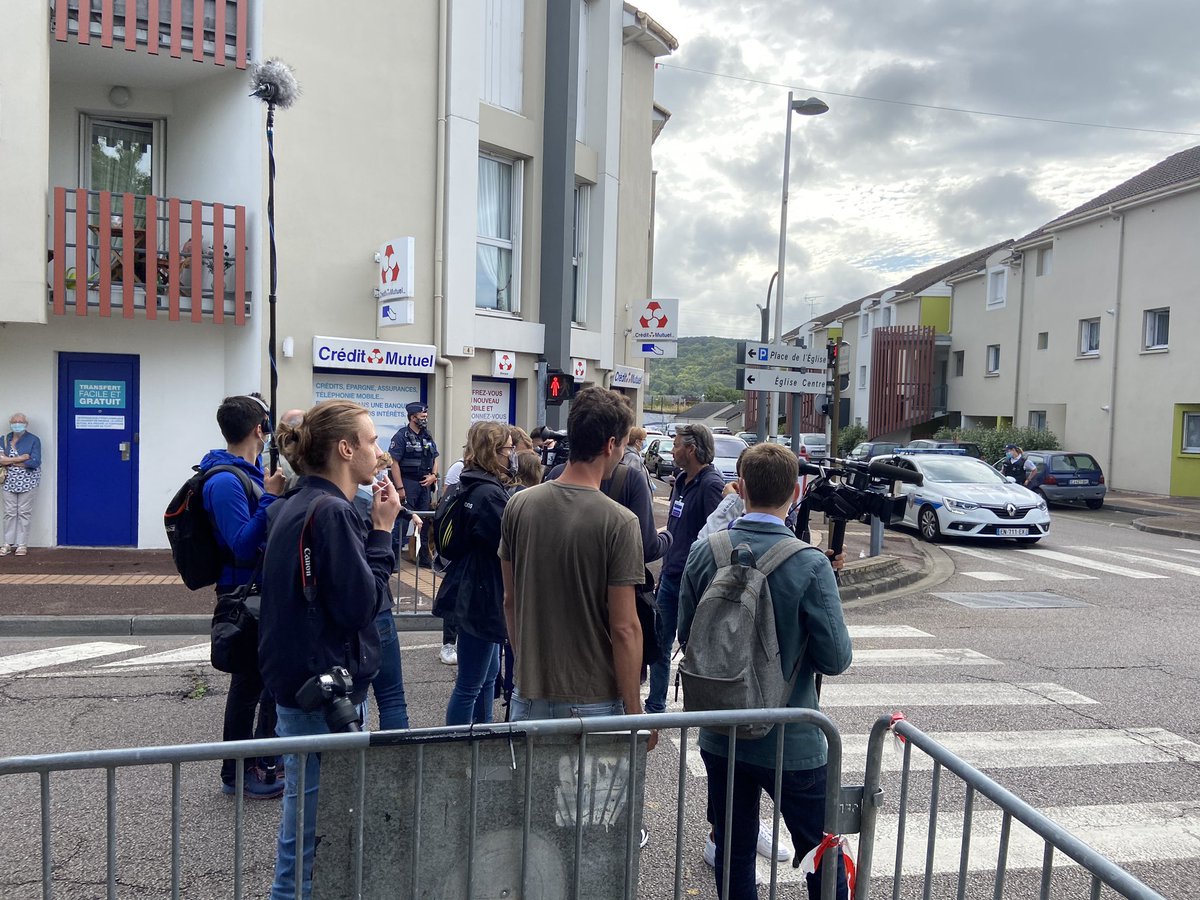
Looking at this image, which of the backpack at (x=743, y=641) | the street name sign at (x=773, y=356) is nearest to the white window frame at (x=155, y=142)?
the street name sign at (x=773, y=356)

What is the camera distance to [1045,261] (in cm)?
3266

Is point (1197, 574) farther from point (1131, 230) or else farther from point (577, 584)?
point (1131, 230)

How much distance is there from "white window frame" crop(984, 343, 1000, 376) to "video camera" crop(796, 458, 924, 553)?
3544cm

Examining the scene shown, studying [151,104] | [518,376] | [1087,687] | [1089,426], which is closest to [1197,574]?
[1087,687]

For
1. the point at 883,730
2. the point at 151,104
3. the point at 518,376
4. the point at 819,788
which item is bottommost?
the point at 819,788

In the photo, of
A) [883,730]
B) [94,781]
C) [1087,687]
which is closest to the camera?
[883,730]

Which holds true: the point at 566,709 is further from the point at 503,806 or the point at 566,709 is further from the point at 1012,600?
the point at 1012,600

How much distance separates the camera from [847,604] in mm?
10023

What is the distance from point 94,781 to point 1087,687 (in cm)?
656

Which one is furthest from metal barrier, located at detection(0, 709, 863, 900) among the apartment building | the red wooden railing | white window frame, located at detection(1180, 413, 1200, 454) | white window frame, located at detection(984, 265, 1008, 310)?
the red wooden railing

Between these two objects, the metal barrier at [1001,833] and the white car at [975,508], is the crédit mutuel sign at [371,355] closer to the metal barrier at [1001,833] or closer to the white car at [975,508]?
the white car at [975,508]

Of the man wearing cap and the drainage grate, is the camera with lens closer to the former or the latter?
the drainage grate

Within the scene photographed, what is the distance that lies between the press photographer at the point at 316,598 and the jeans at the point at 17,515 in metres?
9.60

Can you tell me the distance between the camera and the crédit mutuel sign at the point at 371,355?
37.8ft
